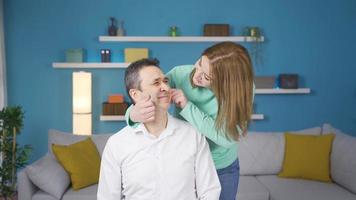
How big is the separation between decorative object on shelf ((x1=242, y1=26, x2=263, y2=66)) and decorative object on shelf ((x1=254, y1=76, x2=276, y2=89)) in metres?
0.23

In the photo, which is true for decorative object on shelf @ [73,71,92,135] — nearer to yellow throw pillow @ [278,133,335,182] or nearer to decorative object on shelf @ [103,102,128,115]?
decorative object on shelf @ [103,102,128,115]

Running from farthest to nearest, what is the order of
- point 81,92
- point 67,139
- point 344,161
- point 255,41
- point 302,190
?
point 255,41 → point 81,92 → point 67,139 → point 344,161 → point 302,190

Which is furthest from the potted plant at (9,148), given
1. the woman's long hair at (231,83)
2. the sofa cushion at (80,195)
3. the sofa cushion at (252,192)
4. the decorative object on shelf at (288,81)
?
the decorative object on shelf at (288,81)

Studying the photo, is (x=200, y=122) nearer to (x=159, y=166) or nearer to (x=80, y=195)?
(x=159, y=166)

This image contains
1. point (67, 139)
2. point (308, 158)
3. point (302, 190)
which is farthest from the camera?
point (67, 139)

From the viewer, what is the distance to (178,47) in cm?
444

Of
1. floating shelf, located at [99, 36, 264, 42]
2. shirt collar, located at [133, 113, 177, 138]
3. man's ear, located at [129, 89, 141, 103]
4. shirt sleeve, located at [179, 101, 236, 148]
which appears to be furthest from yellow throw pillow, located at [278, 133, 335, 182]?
man's ear, located at [129, 89, 141, 103]

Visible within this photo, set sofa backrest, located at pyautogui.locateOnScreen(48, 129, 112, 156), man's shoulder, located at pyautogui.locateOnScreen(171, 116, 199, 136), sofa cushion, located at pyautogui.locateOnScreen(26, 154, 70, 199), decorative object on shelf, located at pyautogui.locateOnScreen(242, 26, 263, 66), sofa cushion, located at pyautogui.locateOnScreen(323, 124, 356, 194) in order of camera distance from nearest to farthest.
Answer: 1. man's shoulder, located at pyautogui.locateOnScreen(171, 116, 199, 136)
2. sofa cushion, located at pyautogui.locateOnScreen(26, 154, 70, 199)
3. sofa cushion, located at pyautogui.locateOnScreen(323, 124, 356, 194)
4. sofa backrest, located at pyautogui.locateOnScreen(48, 129, 112, 156)
5. decorative object on shelf, located at pyautogui.locateOnScreen(242, 26, 263, 66)

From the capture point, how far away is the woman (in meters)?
1.32

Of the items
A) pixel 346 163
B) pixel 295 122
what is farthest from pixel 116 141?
pixel 295 122

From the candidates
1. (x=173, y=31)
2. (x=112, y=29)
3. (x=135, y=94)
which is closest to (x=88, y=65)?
(x=112, y=29)

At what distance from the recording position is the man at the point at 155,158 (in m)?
1.34

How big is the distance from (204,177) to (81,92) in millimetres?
2829

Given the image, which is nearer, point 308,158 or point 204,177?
point 204,177
